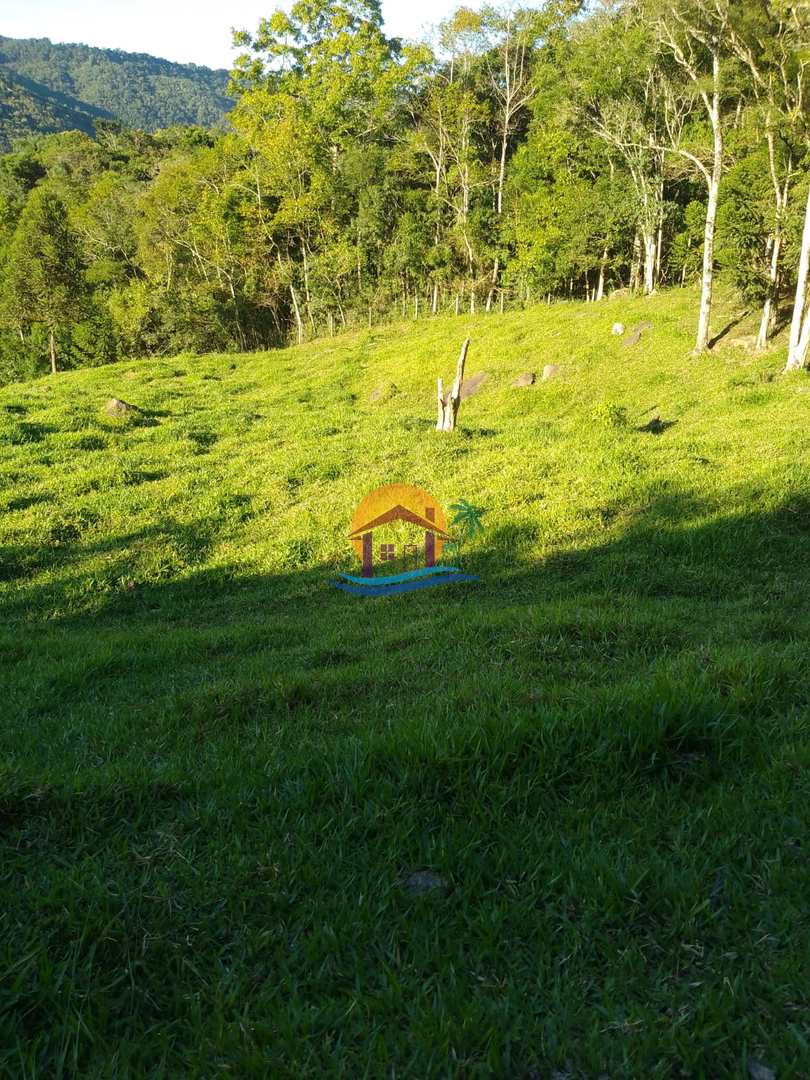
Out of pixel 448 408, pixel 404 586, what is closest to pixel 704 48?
pixel 448 408

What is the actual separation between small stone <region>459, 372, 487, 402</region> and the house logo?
47.9ft

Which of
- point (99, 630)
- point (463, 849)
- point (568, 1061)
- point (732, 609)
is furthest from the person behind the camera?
point (99, 630)

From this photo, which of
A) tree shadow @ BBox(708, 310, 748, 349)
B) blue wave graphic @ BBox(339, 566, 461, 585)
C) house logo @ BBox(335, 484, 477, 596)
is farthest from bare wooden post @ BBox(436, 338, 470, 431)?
tree shadow @ BBox(708, 310, 748, 349)

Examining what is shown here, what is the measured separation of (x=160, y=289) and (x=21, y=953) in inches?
2156

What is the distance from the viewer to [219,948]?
7.06 ft

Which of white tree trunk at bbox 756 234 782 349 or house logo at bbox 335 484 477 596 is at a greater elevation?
white tree trunk at bbox 756 234 782 349

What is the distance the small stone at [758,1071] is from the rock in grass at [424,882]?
1.03m

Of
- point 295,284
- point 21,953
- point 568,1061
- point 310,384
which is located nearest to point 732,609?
point 568,1061

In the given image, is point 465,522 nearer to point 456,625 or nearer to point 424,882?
point 456,625

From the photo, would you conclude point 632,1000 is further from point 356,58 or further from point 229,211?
point 356,58

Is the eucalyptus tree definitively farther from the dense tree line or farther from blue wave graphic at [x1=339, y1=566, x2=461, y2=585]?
blue wave graphic at [x1=339, y1=566, x2=461, y2=585]

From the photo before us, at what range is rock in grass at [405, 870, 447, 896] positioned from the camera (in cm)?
238

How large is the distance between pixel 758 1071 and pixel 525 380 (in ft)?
79.3

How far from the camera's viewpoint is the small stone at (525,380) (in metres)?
24.2
